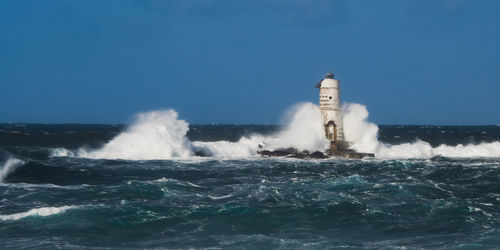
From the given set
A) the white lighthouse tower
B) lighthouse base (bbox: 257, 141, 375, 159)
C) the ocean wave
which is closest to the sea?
lighthouse base (bbox: 257, 141, 375, 159)

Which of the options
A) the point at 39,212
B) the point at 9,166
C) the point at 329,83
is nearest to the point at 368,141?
the point at 329,83

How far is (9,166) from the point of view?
27391 millimetres

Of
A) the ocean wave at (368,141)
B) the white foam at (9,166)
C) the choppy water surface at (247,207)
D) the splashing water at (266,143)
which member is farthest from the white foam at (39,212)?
the ocean wave at (368,141)

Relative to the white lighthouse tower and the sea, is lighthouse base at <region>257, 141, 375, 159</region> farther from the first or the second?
the sea

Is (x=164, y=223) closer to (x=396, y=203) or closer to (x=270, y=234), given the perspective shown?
(x=270, y=234)

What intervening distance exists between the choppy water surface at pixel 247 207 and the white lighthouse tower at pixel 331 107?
9723 mm

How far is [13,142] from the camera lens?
50656mm

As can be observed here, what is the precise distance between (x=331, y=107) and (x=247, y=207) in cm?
2204

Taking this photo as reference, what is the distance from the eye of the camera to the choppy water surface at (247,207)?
1437cm

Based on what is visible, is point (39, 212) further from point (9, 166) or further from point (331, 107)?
point (331, 107)

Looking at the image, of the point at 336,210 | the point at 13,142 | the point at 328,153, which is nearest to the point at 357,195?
the point at 336,210

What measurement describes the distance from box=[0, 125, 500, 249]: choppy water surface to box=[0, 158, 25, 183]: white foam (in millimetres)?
66

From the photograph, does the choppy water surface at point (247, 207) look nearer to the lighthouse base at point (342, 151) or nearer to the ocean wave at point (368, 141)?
the lighthouse base at point (342, 151)

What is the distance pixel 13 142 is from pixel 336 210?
40250 mm
